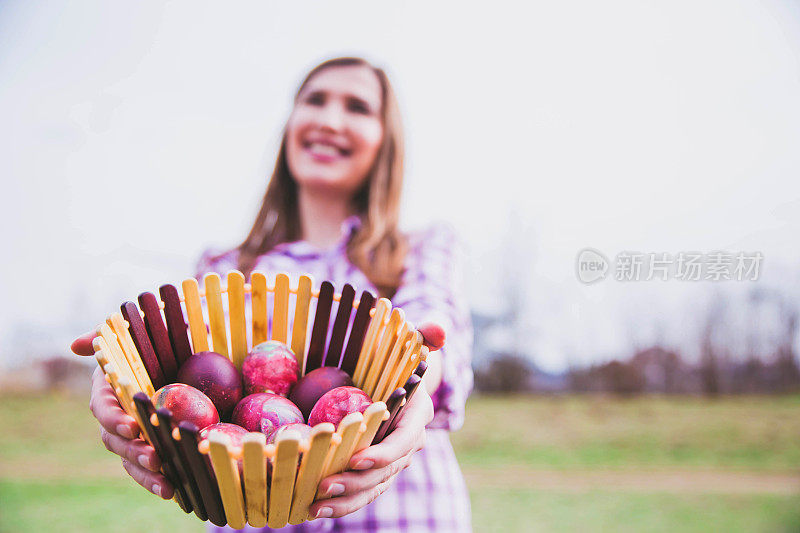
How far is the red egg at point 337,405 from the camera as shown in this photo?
2.82ft

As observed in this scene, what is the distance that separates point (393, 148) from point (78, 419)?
10.1 meters

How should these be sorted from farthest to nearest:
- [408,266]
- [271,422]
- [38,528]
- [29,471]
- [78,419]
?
[78,419]
[29,471]
[38,528]
[408,266]
[271,422]

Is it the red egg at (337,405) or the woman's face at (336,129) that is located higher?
the woman's face at (336,129)

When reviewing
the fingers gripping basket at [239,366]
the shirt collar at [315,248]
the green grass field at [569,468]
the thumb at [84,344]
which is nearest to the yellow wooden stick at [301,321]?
the fingers gripping basket at [239,366]

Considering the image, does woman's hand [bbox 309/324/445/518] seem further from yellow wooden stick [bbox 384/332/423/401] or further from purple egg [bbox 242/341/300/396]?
purple egg [bbox 242/341/300/396]

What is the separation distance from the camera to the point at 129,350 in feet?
2.93

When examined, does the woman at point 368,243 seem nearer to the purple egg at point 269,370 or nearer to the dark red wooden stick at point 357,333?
the dark red wooden stick at point 357,333

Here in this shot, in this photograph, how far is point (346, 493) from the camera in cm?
79

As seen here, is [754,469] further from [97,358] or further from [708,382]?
[97,358]

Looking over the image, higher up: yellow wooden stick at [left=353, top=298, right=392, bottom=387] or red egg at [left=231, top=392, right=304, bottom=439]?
yellow wooden stick at [left=353, top=298, right=392, bottom=387]

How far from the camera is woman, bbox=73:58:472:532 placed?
1289 millimetres

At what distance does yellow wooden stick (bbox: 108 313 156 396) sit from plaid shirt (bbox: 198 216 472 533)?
0.45 m

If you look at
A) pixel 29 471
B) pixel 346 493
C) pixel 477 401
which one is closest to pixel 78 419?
pixel 29 471

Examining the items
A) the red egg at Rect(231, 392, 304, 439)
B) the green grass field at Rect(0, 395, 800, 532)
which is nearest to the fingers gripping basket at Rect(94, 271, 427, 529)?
the red egg at Rect(231, 392, 304, 439)
